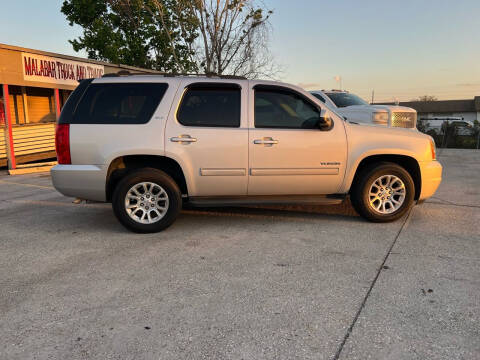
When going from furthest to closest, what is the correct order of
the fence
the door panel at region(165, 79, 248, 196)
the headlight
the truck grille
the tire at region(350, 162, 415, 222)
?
1. the fence
2. the truck grille
3. the headlight
4. the tire at region(350, 162, 415, 222)
5. the door panel at region(165, 79, 248, 196)

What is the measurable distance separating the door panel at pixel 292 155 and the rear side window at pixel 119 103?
127 cm

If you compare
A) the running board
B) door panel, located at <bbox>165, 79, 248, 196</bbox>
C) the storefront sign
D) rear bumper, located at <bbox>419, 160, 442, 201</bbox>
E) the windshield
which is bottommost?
the running board

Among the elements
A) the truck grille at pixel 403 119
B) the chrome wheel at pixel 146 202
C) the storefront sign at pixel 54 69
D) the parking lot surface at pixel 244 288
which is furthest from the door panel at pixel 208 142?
the storefront sign at pixel 54 69

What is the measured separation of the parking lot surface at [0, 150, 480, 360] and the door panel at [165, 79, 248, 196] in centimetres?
65

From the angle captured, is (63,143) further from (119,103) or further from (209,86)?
(209,86)

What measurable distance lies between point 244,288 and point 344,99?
7.73 metres

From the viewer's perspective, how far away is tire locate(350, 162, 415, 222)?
5.14 meters

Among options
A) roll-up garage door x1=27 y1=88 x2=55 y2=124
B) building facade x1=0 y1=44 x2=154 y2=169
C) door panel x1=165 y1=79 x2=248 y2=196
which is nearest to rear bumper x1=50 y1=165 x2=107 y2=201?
door panel x1=165 y1=79 x2=248 y2=196

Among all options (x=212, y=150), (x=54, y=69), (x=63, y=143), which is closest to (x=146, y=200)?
(x=212, y=150)

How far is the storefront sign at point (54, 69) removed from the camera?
12.0 metres

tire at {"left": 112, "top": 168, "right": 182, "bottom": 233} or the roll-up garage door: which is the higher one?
the roll-up garage door

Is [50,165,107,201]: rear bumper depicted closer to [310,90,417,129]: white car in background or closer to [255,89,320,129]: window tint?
[255,89,320,129]: window tint

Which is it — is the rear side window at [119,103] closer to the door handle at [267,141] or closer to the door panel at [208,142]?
the door panel at [208,142]

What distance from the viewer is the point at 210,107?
491cm
